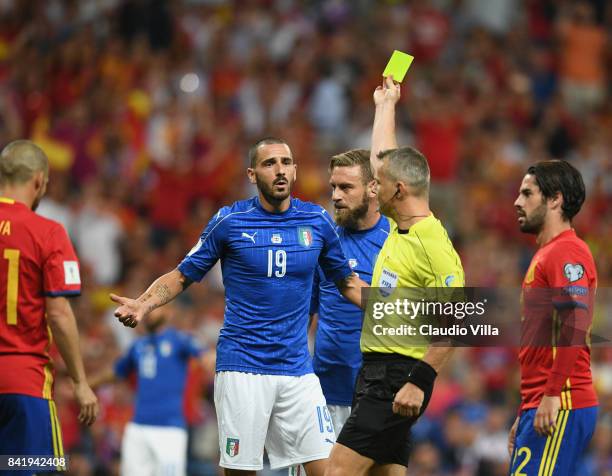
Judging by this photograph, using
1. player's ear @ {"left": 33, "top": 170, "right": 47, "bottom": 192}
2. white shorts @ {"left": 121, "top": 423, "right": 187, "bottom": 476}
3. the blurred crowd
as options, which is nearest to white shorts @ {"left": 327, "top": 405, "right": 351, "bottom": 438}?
player's ear @ {"left": 33, "top": 170, "right": 47, "bottom": 192}

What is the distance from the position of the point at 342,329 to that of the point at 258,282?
97 cm

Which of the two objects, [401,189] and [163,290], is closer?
[401,189]

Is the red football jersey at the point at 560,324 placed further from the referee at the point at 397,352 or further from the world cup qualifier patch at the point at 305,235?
the world cup qualifier patch at the point at 305,235

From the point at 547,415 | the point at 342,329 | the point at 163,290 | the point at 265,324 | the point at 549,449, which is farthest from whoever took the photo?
the point at 342,329

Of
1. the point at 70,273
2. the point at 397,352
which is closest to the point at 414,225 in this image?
the point at 397,352

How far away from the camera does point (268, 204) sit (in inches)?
293

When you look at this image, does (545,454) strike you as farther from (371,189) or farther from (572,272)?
(371,189)

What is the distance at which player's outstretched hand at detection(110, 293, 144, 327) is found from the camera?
6.79 meters

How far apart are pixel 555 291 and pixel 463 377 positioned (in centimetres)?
790

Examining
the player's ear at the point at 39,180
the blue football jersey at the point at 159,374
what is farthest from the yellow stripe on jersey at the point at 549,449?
the blue football jersey at the point at 159,374

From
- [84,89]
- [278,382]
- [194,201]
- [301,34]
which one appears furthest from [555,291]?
[301,34]

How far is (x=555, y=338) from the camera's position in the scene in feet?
21.4

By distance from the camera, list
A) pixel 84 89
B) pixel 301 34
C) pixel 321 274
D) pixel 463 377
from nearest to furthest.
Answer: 1. pixel 321 274
2. pixel 463 377
3. pixel 84 89
4. pixel 301 34

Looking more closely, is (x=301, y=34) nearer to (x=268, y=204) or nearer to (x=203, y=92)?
(x=203, y=92)
